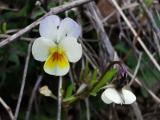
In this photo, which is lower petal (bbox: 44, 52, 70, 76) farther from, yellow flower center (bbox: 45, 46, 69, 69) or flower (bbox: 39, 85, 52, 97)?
flower (bbox: 39, 85, 52, 97)

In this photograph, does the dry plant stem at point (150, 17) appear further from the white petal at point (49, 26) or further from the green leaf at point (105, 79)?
the white petal at point (49, 26)

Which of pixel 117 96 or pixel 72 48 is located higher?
pixel 72 48

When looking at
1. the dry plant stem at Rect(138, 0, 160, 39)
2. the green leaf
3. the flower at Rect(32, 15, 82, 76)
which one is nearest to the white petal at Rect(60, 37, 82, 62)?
the flower at Rect(32, 15, 82, 76)

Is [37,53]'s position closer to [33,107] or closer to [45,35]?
[45,35]

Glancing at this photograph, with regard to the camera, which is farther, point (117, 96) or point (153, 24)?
point (153, 24)

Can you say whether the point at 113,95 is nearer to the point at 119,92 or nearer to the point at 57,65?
the point at 119,92

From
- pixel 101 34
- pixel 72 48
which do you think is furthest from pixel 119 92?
pixel 101 34

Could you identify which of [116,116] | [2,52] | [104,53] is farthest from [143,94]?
[2,52]
